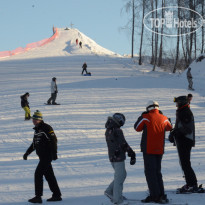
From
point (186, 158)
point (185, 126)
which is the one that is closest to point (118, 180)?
point (186, 158)

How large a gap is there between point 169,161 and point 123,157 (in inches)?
144

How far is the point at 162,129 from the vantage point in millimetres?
6066

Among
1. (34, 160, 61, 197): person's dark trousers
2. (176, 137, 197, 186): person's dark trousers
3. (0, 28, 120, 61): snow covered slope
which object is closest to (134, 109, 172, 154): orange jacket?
(176, 137, 197, 186): person's dark trousers

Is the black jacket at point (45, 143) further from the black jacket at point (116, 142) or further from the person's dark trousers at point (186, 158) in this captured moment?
the person's dark trousers at point (186, 158)

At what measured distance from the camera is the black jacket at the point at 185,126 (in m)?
6.46

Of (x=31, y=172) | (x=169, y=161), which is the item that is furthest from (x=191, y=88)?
(x=31, y=172)

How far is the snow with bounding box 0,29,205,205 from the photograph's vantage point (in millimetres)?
7281

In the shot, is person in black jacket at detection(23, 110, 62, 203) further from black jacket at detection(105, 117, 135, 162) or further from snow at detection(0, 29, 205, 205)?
black jacket at detection(105, 117, 135, 162)

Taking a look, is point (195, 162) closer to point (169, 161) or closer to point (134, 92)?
point (169, 161)

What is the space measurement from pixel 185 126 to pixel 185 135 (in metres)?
0.17

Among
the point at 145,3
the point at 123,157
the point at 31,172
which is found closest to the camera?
the point at 123,157

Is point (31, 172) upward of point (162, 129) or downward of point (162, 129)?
downward

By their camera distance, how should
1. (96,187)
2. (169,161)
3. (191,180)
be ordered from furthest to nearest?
(169,161) → (96,187) → (191,180)

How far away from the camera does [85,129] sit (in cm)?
1362
